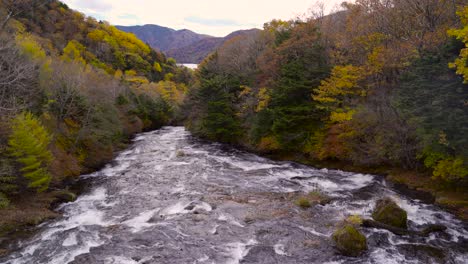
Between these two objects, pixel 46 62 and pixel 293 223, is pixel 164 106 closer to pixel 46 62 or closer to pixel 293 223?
pixel 46 62

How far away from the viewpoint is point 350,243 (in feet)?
46.4

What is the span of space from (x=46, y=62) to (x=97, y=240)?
79.8ft

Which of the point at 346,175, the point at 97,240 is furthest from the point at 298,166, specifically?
the point at 97,240

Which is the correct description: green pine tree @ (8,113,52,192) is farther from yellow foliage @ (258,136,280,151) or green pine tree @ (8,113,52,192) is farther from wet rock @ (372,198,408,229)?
yellow foliage @ (258,136,280,151)

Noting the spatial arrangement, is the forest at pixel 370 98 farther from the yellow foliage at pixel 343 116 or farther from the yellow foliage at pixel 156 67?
the yellow foliage at pixel 156 67

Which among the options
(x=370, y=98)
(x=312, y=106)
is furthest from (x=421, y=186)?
(x=312, y=106)

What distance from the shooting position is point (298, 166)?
3189 centimetres

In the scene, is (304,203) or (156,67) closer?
(304,203)

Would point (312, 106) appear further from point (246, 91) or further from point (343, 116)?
point (246, 91)

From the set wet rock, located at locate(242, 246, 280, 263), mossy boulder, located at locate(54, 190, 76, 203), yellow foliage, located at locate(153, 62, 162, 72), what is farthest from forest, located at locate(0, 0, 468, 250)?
yellow foliage, located at locate(153, 62, 162, 72)

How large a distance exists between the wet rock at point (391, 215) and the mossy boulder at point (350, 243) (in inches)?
120

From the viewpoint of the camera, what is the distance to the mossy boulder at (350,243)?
14062mm

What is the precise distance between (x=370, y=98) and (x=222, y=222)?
18.8 metres

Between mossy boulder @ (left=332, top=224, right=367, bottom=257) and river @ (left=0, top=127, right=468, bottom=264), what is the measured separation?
0.38 metres
